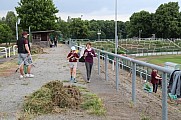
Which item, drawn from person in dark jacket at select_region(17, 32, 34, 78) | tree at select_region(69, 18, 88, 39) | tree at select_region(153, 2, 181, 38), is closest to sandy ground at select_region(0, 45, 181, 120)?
person in dark jacket at select_region(17, 32, 34, 78)

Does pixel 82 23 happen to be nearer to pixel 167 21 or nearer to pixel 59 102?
pixel 167 21

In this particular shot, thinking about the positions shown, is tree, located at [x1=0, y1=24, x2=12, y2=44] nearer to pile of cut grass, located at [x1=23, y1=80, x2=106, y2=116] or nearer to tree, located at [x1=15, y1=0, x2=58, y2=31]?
tree, located at [x1=15, y1=0, x2=58, y2=31]

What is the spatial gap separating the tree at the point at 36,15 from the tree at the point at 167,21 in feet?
163

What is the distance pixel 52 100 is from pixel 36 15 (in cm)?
4459

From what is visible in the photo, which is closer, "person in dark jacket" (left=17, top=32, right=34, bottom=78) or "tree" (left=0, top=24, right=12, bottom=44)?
"person in dark jacket" (left=17, top=32, right=34, bottom=78)

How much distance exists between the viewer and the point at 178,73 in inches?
191

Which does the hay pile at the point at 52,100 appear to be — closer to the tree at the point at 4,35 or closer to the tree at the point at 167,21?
the tree at the point at 4,35

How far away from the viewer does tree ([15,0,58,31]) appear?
1993 inches

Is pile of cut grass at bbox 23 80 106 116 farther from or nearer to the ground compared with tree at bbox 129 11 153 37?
nearer to the ground

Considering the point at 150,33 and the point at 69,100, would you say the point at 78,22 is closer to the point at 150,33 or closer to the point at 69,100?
the point at 150,33

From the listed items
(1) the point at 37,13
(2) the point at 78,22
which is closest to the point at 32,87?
(1) the point at 37,13

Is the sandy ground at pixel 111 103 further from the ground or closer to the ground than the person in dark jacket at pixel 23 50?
closer to the ground

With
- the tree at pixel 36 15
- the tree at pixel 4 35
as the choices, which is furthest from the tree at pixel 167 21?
the tree at pixel 36 15

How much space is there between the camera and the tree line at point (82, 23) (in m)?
51.1
